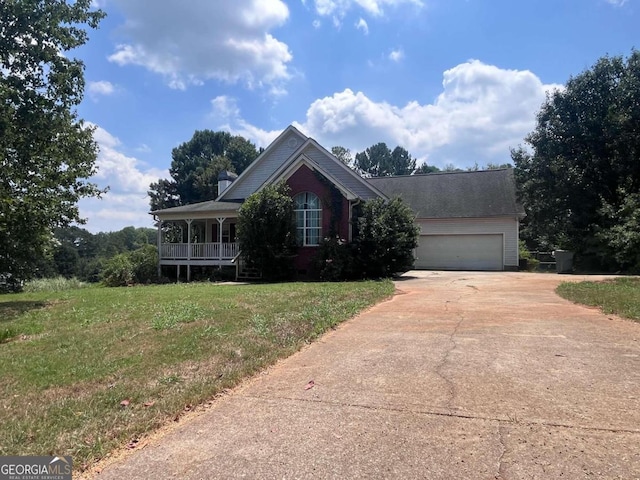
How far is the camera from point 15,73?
507 inches

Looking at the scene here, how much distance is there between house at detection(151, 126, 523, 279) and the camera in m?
20.2

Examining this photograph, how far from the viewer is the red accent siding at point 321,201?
19734 mm

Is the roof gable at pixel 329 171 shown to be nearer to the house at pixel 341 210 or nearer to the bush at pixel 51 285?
the house at pixel 341 210

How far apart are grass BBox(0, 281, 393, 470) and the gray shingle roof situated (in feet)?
51.8

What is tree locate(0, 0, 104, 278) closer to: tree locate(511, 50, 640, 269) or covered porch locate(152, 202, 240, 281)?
covered porch locate(152, 202, 240, 281)

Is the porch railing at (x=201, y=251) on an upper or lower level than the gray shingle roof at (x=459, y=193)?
lower

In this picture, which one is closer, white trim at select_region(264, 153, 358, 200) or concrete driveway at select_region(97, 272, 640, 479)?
concrete driveway at select_region(97, 272, 640, 479)

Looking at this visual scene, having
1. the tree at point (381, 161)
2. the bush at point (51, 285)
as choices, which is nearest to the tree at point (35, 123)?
the bush at point (51, 285)

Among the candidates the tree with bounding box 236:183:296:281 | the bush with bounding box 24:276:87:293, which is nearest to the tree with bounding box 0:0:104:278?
the tree with bounding box 236:183:296:281

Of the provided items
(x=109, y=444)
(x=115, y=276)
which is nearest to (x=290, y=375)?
(x=109, y=444)

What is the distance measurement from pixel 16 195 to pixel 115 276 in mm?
9983

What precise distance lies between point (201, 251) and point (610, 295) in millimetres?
17648

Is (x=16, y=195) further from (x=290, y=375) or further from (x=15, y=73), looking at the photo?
(x=290, y=375)

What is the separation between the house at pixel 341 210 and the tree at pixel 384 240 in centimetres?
107
